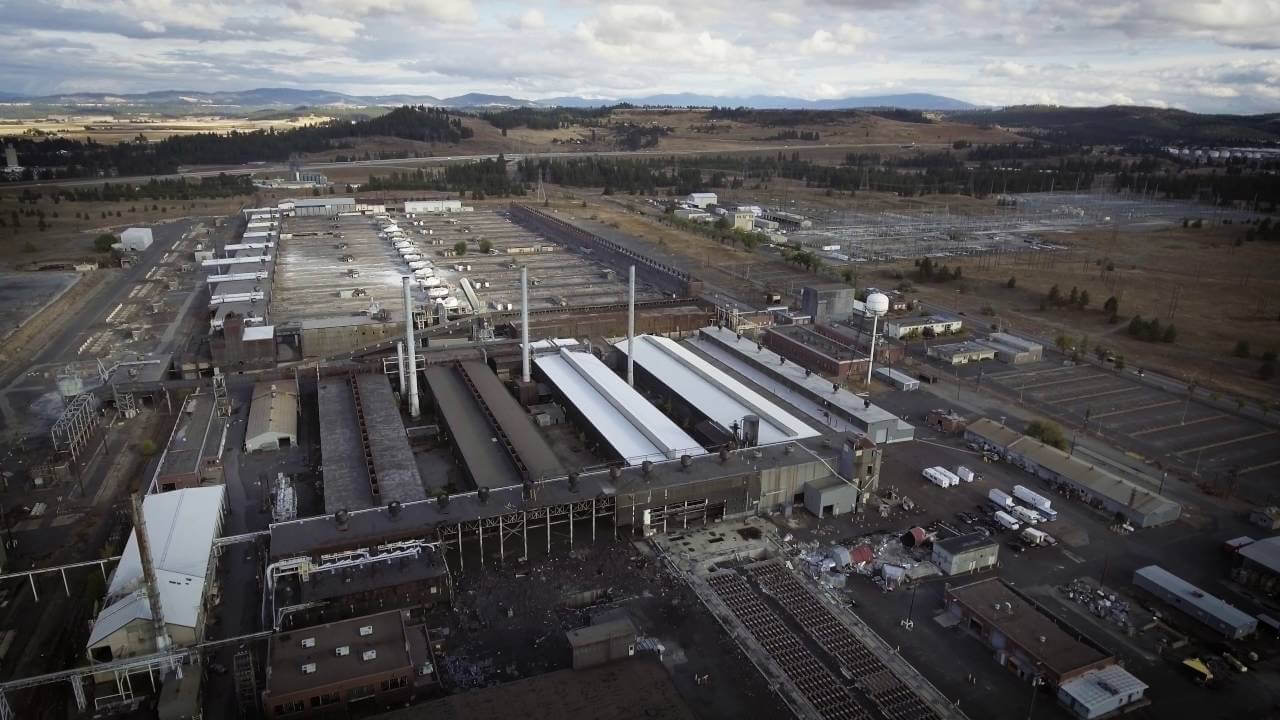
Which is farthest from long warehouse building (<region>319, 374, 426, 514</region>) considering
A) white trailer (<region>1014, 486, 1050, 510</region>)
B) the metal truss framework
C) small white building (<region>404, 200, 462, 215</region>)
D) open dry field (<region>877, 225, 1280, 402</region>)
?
small white building (<region>404, 200, 462, 215</region>)

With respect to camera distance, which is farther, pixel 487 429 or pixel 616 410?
pixel 616 410

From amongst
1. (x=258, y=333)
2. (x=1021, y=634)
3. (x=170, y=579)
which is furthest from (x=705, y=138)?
(x=170, y=579)

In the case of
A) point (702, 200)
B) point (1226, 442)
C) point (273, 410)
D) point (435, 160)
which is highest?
point (435, 160)

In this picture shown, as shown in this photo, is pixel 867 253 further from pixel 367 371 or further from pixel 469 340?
pixel 367 371

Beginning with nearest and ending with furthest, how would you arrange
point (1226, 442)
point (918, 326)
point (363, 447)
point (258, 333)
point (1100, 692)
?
point (1100, 692), point (363, 447), point (1226, 442), point (258, 333), point (918, 326)

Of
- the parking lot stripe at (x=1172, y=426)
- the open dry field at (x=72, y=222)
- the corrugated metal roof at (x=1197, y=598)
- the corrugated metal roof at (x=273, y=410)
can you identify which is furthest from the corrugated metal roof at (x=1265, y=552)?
the open dry field at (x=72, y=222)

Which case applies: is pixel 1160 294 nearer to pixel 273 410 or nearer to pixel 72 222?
pixel 273 410

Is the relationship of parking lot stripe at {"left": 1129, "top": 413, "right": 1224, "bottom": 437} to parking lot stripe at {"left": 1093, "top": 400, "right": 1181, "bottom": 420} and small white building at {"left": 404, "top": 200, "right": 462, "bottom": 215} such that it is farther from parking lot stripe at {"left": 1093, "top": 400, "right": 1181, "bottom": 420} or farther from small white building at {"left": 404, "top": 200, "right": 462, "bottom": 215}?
small white building at {"left": 404, "top": 200, "right": 462, "bottom": 215}
